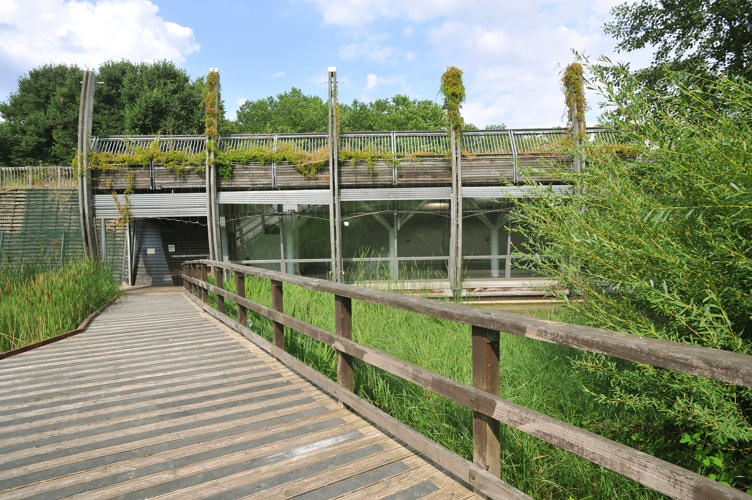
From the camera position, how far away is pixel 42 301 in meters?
6.27

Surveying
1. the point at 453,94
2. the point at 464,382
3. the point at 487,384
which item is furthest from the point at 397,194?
the point at 487,384

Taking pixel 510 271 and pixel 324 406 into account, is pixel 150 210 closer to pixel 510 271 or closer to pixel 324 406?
pixel 510 271

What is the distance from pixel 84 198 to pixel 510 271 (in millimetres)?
12941

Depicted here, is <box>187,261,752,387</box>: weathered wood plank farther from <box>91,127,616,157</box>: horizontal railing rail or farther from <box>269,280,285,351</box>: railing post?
<box>91,127,616,157</box>: horizontal railing rail

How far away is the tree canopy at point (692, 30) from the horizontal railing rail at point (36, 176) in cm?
2099

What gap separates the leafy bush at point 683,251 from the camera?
2309 millimetres

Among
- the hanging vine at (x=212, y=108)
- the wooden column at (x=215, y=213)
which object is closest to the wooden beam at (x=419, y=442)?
the wooden column at (x=215, y=213)

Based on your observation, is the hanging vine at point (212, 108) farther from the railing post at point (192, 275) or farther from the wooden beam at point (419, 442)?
the wooden beam at point (419, 442)

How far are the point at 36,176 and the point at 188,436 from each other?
71.5 ft

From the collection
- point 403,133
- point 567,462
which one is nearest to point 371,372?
point 567,462

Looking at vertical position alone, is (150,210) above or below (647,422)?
above

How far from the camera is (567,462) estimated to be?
2967mm

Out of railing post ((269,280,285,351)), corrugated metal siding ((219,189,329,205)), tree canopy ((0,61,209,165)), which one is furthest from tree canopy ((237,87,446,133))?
railing post ((269,280,285,351))

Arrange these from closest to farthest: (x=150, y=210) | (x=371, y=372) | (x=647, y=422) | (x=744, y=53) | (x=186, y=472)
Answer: (x=186, y=472), (x=647, y=422), (x=371, y=372), (x=744, y=53), (x=150, y=210)
